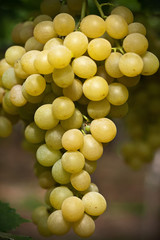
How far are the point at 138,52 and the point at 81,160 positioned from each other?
0.80 ft

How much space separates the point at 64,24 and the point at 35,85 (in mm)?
136

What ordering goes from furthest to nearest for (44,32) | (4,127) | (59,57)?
1. (4,127)
2. (44,32)
3. (59,57)

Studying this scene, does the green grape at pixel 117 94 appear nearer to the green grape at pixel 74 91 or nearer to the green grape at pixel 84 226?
the green grape at pixel 74 91

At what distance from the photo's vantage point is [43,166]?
81 cm

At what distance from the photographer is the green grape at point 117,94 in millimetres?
700

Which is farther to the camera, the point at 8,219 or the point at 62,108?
the point at 8,219

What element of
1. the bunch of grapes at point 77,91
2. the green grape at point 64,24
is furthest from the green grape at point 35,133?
the green grape at point 64,24

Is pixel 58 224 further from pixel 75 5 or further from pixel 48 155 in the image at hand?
pixel 75 5

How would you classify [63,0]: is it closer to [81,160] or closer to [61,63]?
[61,63]

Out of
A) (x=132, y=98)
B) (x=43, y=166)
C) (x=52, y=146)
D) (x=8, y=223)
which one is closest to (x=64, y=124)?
(x=52, y=146)

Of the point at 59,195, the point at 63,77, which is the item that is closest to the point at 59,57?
the point at 63,77

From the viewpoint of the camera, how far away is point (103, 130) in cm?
68

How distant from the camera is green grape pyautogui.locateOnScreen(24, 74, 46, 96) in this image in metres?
0.69

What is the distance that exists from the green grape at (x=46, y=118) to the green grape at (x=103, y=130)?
81 millimetres
